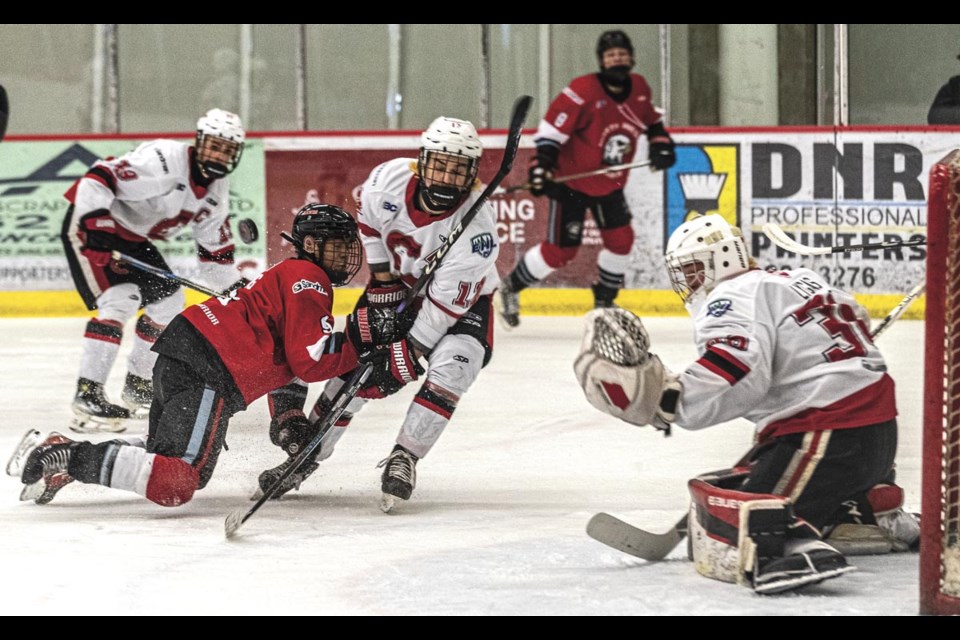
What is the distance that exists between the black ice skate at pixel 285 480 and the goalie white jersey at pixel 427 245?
0.41m

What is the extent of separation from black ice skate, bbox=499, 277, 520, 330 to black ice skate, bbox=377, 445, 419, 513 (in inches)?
126

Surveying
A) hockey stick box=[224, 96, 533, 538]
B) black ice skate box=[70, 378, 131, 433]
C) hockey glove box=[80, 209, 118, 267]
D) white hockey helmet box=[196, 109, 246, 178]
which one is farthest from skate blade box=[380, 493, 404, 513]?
hockey glove box=[80, 209, 118, 267]

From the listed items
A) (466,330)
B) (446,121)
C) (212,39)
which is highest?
(212,39)

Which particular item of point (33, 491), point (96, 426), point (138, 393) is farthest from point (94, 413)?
point (33, 491)

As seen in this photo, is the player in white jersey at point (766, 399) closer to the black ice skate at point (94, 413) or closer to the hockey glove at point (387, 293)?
the hockey glove at point (387, 293)

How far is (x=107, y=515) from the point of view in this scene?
A: 3312 mm

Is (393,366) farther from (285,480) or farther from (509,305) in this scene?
(509,305)

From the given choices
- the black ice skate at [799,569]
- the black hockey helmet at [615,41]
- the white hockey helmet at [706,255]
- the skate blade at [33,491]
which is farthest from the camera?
the black hockey helmet at [615,41]

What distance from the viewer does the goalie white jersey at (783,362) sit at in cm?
258

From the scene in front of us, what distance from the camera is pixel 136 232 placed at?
4820mm

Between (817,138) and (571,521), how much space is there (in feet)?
13.5

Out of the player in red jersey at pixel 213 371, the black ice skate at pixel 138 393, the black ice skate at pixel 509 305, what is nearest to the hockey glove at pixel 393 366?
the player in red jersey at pixel 213 371
